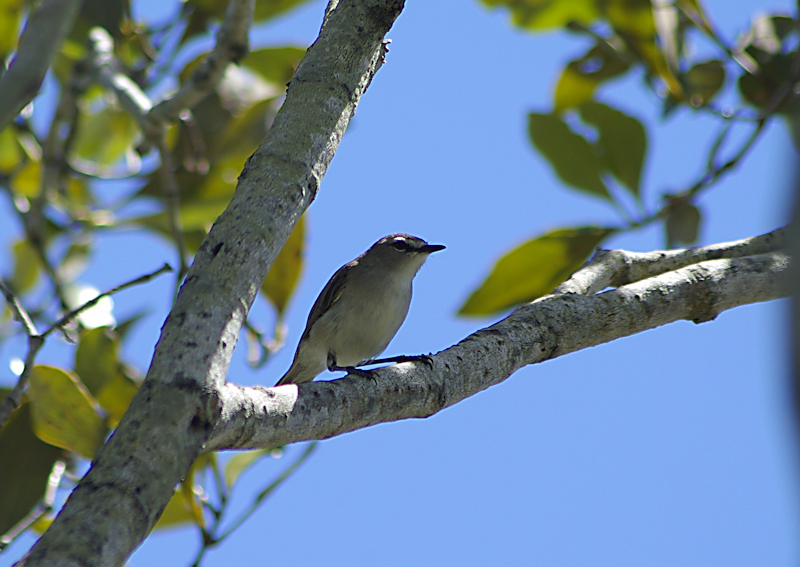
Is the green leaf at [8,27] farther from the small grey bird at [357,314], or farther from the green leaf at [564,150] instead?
the green leaf at [564,150]

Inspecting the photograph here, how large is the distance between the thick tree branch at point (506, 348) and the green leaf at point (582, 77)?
6.05 feet

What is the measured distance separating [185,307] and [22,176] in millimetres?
3784

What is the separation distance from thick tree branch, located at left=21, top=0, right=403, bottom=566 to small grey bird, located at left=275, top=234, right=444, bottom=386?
7.10 feet

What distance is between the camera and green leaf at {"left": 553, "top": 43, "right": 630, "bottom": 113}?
4.28 m

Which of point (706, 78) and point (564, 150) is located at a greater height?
point (706, 78)

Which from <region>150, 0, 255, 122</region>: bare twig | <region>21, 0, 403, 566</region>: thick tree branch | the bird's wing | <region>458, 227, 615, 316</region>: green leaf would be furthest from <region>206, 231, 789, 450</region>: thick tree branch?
the bird's wing

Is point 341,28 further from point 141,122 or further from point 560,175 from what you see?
point 560,175

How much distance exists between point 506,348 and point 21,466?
211 cm

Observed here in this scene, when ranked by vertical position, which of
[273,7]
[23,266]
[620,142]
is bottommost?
[23,266]

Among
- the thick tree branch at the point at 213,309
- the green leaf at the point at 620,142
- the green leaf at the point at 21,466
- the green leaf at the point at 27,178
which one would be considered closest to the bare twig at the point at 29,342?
the thick tree branch at the point at 213,309

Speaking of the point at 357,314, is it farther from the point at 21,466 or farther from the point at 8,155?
the point at 8,155

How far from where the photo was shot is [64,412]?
2.58m

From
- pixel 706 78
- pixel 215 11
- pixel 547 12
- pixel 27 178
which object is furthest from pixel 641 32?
pixel 27 178

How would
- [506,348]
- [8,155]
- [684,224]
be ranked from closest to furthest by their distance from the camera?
[506,348]
[684,224]
[8,155]
